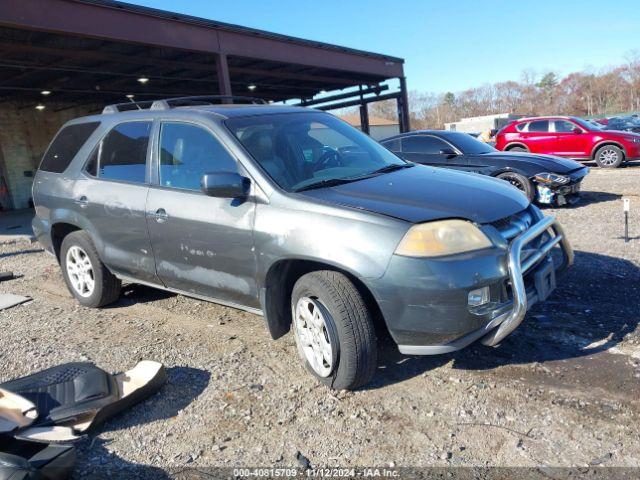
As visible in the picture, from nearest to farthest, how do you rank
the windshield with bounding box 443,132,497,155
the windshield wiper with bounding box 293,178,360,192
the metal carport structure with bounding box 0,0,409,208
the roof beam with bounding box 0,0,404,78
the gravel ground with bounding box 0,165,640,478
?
the gravel ground with bounding box 0,165,640,478 < the windshield wiper with bounding box 293,178,360,192 < the windshield with bounding box 443,132,497,155 < the roof beam with bounding box 0,0,404,78 < the metal carport structure with bounding box 0,0,409,208

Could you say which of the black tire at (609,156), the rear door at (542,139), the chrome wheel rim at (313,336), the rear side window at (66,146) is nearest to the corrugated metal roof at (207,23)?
the rear side window at (66,146)

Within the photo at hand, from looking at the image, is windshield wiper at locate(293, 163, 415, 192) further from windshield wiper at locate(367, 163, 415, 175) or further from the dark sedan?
the dark sedan

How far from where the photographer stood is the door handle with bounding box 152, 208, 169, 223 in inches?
159

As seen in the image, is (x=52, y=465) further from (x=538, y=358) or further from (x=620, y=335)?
(x=620, y=335)

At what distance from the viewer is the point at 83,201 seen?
4824 mm

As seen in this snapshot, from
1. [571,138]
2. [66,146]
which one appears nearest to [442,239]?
[66,146]

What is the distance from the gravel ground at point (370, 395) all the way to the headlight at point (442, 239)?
0.93 m

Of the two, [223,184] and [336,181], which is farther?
[336,181]

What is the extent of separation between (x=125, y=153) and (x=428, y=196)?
9.11 ft

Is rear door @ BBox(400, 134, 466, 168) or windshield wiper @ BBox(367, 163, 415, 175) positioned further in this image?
rear door @ BBox(400, 134, 466, 168)

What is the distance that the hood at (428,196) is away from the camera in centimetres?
308

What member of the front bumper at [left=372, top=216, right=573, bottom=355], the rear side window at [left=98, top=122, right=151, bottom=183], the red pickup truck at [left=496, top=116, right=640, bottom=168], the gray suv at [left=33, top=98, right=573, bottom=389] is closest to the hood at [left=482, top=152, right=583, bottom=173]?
the gray suv at [left=33, top=98, right=573, bottom=389]

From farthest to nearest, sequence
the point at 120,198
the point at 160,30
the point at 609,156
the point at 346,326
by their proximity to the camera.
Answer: the point at 609,156 → the point at 160,30 → the point at 120,198 → the point at 346,326

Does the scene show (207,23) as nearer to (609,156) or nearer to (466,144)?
(466,144)
